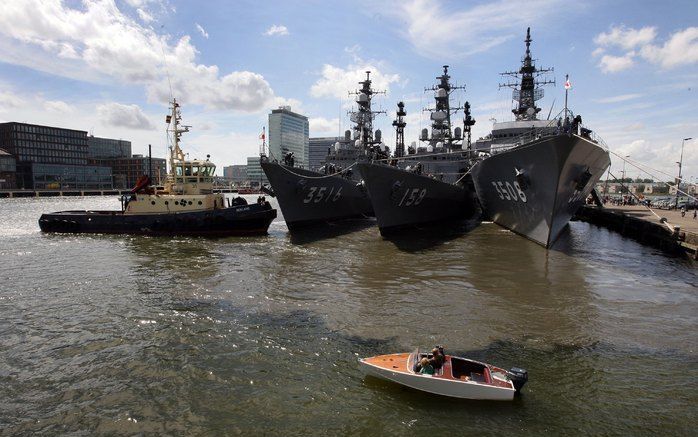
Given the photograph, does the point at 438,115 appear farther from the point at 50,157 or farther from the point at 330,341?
the point at 50,157

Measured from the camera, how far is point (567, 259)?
709 inches

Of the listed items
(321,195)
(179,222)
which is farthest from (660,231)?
(179,222)

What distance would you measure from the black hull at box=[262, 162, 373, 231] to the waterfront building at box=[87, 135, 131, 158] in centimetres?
12364

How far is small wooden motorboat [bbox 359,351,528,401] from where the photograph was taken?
656cm

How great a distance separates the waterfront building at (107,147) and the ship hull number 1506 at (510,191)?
5323 inches

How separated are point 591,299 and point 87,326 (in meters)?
14.1

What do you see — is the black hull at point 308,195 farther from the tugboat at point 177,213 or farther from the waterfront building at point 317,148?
the waterfront building at point 317,148

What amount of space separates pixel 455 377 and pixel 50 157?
130m

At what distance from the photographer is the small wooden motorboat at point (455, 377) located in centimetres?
656

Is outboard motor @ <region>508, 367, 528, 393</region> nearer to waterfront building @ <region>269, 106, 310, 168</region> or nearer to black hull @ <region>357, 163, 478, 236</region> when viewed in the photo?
black hull @ <region>357, 163, 478, 236</region>

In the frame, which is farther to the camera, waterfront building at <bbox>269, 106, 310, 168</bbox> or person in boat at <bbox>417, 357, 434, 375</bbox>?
waterfront building at <bbox>269, 106, 310, 168</bbox>

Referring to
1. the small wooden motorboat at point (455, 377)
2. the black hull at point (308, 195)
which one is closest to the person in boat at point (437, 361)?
the small wooden motorboat at point (455, 377)

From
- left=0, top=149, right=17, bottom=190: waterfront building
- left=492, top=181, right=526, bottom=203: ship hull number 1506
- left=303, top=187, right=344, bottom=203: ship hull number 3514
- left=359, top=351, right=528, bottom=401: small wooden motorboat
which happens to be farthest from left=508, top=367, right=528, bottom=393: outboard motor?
left=0, top=149, right=17, bottom=190: waterfront building

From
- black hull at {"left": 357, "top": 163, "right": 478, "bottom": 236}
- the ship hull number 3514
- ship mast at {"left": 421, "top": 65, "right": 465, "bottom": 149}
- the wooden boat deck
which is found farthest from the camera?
ship mast at {"left": 421, "top": 65, "right": 465, "bottom": 149}
